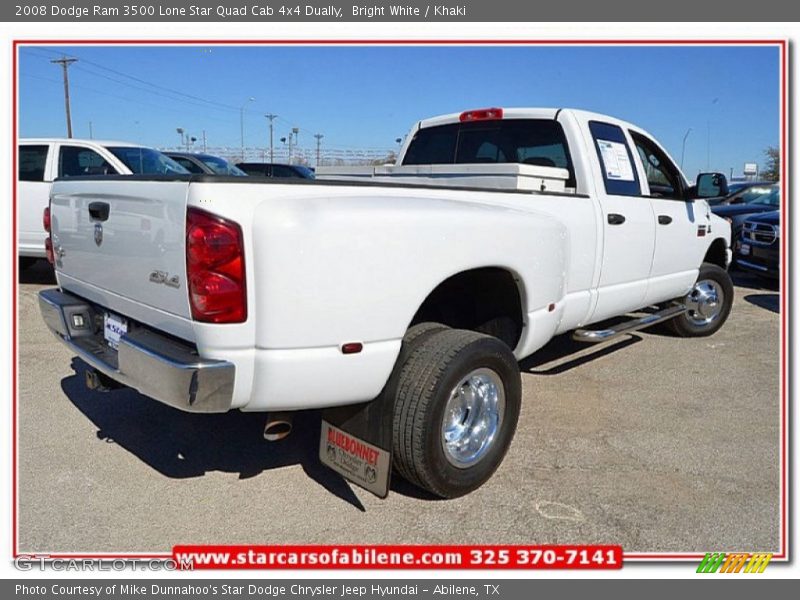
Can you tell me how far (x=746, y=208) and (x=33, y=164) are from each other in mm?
11865

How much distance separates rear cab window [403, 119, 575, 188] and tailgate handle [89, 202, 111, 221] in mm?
2953

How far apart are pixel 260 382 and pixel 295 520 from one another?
0.83 m

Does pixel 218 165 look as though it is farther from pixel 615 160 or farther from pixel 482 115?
pixel 615 160

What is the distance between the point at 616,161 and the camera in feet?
15.9

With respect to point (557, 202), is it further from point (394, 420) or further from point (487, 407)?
point (394, 420)

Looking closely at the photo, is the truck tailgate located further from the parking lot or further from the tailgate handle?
the parking lot

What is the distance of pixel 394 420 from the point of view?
9.78ft

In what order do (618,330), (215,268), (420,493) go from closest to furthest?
(215,268) < (420,493) < (618,330)

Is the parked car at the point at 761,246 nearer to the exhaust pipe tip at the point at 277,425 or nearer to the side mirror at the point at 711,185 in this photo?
the side mirror at the point at 711,185

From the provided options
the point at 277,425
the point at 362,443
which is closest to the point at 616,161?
the point at 362,443

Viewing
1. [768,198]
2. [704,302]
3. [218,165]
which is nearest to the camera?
[704,302]

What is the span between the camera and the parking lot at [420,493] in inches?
119

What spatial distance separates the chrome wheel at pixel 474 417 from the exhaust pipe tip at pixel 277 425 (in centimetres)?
77

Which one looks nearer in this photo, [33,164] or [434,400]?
[434,400]
